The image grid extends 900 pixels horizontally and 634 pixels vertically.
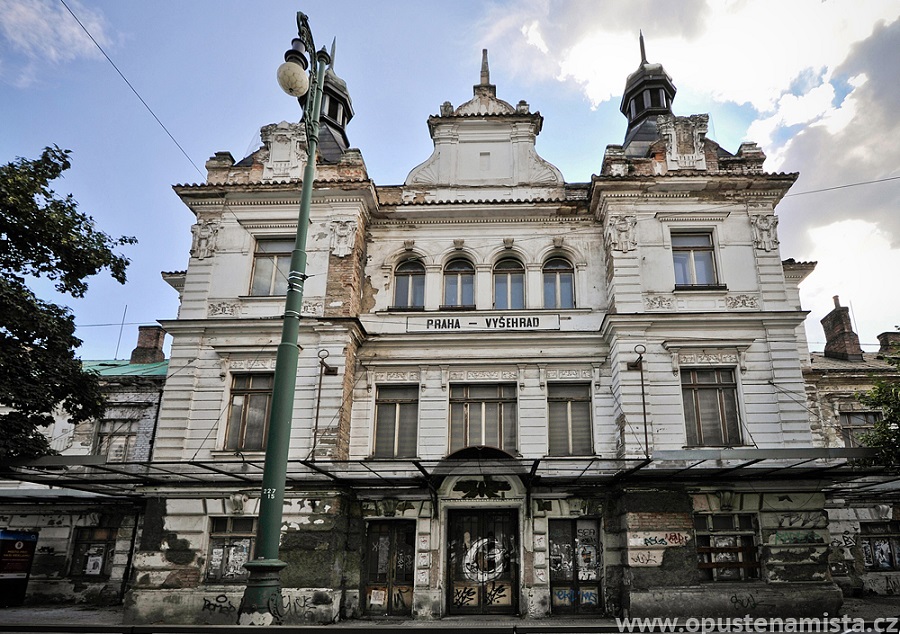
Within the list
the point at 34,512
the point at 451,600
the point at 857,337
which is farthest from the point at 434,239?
the point at 857,337

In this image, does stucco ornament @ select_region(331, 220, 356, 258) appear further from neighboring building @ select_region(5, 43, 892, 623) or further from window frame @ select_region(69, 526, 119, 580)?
window frame @ select_region(69, 526, 119, 580)

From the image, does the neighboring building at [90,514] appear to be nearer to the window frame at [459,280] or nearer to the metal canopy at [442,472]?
the metal canopy at [442,472]

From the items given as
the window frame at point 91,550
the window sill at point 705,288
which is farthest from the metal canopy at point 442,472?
the window frame at point 91,550

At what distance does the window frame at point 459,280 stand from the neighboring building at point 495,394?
0.29 feet

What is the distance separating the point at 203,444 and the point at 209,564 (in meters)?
2.86

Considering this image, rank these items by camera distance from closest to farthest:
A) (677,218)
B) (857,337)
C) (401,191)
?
1. (677,218)
2. (401,191)
3. (857,337)

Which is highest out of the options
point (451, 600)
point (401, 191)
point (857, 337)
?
point (401, 191)

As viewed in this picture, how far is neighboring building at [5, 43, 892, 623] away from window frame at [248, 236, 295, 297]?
86 mm

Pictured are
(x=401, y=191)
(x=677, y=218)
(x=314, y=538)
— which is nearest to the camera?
(x=314, y=538)

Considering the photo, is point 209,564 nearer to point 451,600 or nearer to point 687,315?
point 451,600

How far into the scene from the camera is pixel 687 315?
16.0 metres

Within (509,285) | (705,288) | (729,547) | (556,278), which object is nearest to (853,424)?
(705,288)

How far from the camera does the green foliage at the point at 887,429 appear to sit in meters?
12.6

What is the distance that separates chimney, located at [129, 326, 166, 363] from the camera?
2470 centimetres
